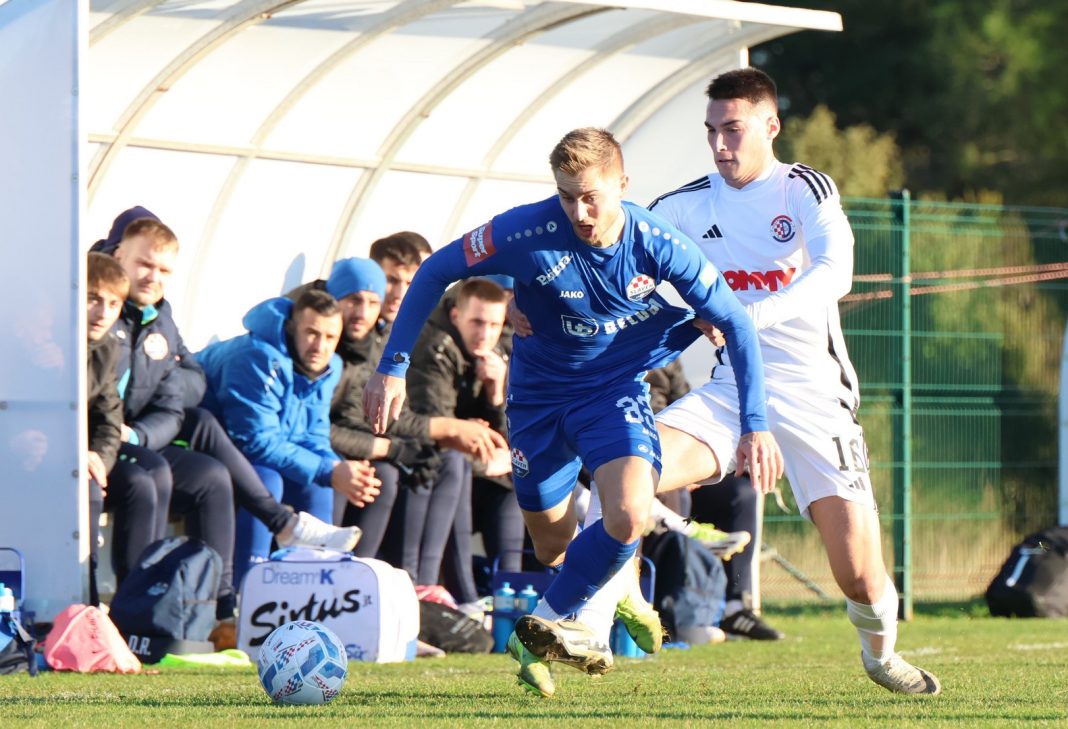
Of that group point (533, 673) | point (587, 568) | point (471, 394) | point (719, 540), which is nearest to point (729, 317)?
point (587, 568)

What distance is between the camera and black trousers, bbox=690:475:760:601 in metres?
11.0

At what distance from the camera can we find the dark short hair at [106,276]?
340 inches

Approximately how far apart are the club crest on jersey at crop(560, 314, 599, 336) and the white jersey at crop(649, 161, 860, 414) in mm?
624

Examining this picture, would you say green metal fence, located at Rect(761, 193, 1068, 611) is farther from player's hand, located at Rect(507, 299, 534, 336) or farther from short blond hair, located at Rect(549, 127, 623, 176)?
short blond hair, located at Rect(549, 127, 623, 176)

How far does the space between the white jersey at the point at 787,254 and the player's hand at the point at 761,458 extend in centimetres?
61

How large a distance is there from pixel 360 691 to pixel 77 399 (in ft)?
7.35

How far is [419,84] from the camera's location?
37.4ft

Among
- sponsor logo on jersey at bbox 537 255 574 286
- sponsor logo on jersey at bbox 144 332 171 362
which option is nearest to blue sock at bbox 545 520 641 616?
sponsor logo on jersey at bbox 537 255 574 286

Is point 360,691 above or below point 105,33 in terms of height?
below

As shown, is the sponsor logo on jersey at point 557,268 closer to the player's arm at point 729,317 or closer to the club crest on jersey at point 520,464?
the player's arm at point 729,317

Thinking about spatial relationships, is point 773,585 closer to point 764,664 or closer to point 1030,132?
point 764,664

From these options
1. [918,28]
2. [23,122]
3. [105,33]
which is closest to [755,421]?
[23,122]

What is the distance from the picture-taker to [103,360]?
28.5 ft

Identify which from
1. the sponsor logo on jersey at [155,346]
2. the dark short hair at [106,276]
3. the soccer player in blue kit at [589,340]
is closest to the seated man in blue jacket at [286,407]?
the sponsor logo on jersey at [155,346]
